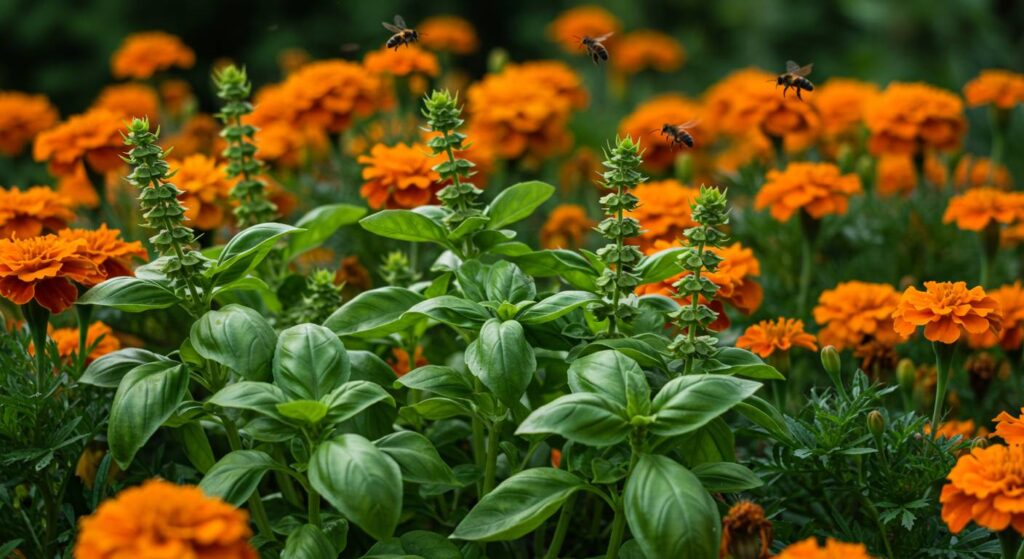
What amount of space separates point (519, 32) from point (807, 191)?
2.63 meters

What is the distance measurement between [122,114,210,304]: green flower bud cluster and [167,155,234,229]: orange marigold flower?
0.44 metres

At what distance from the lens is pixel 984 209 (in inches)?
65.6

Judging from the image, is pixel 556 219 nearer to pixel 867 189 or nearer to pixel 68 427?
pixel 867 189

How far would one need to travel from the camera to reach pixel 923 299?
3.93ft

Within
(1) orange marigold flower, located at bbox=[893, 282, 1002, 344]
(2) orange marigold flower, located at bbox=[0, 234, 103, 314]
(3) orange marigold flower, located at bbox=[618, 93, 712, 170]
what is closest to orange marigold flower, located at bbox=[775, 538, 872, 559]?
(1) orange marigold flower, located at bbox=[893, 282, 1002, 344]

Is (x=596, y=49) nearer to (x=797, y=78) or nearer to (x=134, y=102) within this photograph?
(x=797, y=78)

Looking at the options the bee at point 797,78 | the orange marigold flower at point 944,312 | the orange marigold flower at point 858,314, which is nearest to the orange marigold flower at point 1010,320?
the orange marigold flower at point 858,314

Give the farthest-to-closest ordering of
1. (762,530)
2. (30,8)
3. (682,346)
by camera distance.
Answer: (30,8)
(682,346)
(762,530)

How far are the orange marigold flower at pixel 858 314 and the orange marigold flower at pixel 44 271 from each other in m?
0.93

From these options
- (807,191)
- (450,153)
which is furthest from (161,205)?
(807,191)

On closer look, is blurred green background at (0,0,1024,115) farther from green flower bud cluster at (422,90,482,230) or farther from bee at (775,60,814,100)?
green flower bud cluster at (422,90,482,230)

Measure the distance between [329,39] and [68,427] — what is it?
2769 mm

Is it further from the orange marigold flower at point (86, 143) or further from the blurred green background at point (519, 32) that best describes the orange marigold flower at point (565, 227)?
the blurred green background at point (519, 32)

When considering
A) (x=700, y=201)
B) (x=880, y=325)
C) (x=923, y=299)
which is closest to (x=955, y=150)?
(x=880, y=325)
